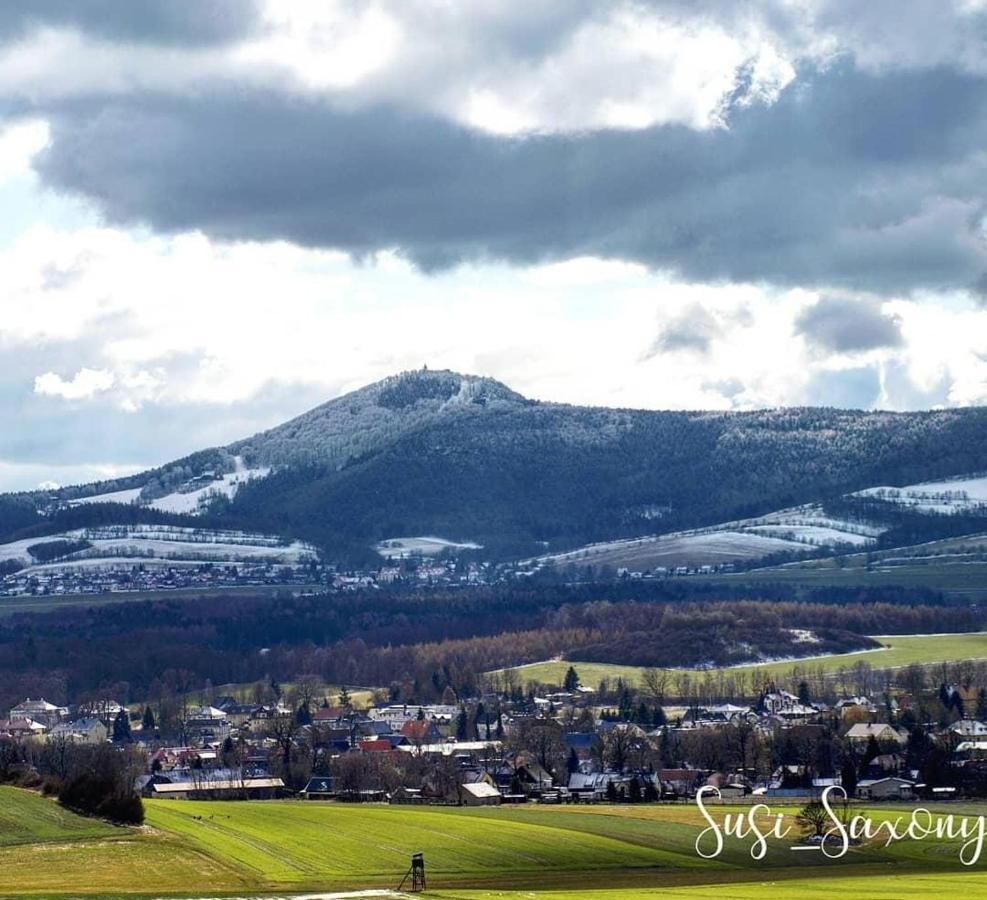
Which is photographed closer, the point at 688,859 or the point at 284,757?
the point at 688,859

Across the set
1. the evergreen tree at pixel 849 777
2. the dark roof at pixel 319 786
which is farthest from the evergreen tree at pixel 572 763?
the evergreen tree at pixel 849 777

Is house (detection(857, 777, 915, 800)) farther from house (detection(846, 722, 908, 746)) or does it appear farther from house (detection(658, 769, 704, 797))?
house (detection(846, 722, 908, 746))

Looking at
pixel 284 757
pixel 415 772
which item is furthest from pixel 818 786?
pixel 284 757

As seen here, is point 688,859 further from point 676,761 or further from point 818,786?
point 676,761

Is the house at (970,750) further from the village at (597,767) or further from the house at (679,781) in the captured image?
the house at (679,781)

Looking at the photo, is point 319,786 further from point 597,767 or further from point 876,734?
point 876,734
